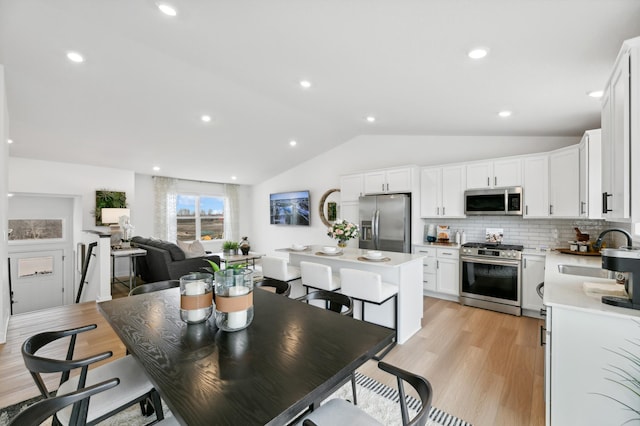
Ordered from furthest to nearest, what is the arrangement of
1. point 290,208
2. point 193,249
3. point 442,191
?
point 290,208 → point 193,249 → point 442,191

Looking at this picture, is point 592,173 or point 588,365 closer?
point 588,365

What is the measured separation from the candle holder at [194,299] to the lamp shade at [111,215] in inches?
211

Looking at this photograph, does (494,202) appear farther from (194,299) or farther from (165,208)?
(165,208)

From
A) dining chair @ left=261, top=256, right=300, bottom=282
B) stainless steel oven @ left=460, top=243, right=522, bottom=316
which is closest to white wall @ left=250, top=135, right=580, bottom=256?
stainless steel oven @ left=460, top=243, right=522, bottom=316

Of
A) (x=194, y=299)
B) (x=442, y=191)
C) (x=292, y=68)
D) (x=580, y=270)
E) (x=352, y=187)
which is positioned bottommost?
(x=580, y=270)

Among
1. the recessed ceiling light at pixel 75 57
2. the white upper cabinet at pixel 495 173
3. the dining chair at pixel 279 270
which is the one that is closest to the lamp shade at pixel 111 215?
the recessed ceiling light at pixel 75 57

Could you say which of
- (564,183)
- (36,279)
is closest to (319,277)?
(564,183)

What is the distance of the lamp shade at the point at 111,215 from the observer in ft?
18.4

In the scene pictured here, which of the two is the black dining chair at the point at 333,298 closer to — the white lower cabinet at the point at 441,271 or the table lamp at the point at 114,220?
the white lower cabinet at the point at 441,271

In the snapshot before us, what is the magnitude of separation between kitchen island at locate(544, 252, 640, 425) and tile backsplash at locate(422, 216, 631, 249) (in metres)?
2.62

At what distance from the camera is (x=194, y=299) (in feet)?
4.96

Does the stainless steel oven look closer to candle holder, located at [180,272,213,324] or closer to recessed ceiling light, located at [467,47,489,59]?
recessed ceiling light, located at [467,47,489,59]

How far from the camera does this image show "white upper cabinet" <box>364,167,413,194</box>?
4.91m

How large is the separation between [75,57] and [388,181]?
454cm
